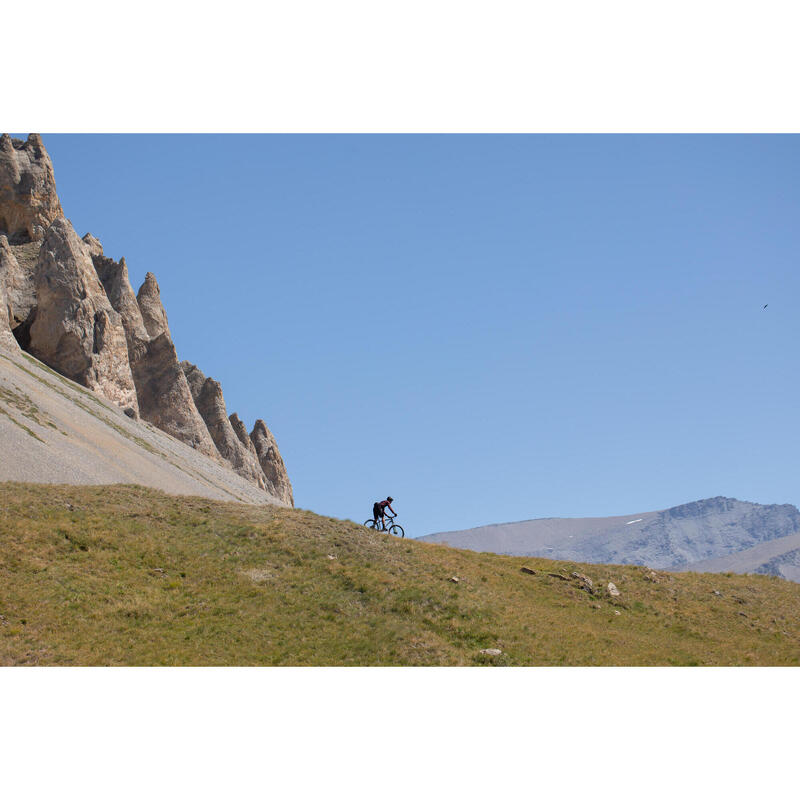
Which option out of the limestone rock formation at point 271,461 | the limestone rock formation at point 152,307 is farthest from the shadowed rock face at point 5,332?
the limestone rock formation at point 271,461

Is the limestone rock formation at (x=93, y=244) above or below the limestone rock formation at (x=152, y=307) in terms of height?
above

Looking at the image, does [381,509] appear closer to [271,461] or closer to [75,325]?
[75,325]

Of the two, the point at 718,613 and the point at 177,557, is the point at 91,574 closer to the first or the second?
the point at 177,557

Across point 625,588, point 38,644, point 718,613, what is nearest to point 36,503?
point 38,644

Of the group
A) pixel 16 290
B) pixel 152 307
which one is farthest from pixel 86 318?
pixel 152 307

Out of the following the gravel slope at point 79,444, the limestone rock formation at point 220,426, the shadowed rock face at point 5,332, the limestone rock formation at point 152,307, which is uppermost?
the limestone rock formation at point 152,307

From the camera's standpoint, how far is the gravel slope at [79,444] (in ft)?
185

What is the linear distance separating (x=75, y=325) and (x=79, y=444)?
106ft

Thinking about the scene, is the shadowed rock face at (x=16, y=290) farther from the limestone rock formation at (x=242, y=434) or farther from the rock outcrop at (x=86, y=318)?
the limestone rock formation at (x=242, y=434)

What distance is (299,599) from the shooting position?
3064cm

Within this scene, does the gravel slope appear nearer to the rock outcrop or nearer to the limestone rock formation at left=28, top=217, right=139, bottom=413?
the limestone rock formation at left=28, top=217, right=139, bottom=413

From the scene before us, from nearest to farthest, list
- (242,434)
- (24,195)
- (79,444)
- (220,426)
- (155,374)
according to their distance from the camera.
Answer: (79,444) → (24,195) → (155,374) → (220,426) → (242,434)

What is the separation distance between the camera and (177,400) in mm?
111562

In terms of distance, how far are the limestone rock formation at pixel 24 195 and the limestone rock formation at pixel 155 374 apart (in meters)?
11.8
